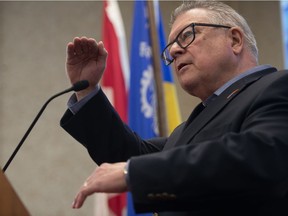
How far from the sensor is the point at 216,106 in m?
1.45

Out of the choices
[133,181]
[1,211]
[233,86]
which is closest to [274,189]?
[133,181]

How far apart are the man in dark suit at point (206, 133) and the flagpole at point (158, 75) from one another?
1.10 m

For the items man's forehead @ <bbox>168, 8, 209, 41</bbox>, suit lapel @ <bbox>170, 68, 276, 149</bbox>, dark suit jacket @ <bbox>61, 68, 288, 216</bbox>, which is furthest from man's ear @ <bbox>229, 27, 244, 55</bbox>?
dark suit jacket @ <bbox>61, 68, 288, 216</bbox>

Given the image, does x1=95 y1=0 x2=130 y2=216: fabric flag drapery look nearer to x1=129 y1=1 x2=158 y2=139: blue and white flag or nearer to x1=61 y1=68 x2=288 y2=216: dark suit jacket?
x1=129 y1=1 x2=158 y2=139: blue and white flag

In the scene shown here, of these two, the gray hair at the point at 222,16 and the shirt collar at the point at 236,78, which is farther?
the gray hair at the point at 222,16

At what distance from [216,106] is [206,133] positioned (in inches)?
4.8

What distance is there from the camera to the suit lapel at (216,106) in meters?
1.42

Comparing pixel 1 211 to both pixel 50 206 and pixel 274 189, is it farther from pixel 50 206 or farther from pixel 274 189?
pixel 50 206

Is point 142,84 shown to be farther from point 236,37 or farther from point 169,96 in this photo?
point 236,37

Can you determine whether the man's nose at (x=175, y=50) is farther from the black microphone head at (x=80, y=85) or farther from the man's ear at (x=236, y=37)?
the black microphone head at (x=80, y=85)

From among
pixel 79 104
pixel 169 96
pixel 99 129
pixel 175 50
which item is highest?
pixel 175 50

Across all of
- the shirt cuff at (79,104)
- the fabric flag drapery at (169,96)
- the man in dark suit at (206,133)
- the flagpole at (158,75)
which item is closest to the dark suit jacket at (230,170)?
the man in dark suit at (206,133)

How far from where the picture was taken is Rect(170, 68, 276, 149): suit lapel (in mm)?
1425

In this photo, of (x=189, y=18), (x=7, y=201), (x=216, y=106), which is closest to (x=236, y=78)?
(x=216, y=106)
